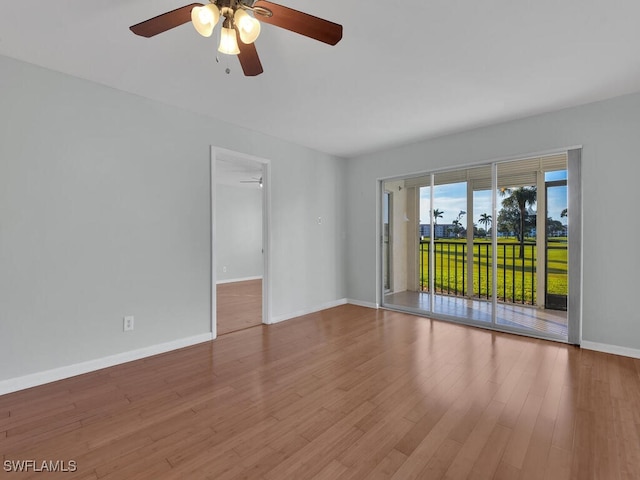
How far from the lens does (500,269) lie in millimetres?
4391

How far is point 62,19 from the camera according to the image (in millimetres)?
1964

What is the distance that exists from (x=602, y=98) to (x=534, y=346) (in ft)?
8.88

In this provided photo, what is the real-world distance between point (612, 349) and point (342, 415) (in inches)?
121

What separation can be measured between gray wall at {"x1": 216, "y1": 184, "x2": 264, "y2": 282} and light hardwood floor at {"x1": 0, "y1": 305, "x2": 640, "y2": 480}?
4715 millimetres

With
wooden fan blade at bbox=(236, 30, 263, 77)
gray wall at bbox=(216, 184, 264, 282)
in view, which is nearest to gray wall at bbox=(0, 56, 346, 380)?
wooden fan blade at bbox=(236, 30, 263, 77)

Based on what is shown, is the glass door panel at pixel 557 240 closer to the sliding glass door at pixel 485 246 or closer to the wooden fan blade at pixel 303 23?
the sliding glass door at pixel 485 246

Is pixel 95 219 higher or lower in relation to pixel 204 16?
lower

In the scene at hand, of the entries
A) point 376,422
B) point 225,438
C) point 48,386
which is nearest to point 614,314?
point 376,422

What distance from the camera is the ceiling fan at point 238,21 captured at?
1.47m

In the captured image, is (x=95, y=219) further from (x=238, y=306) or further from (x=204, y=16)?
(x=238, y=306)

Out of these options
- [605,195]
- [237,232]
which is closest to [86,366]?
[605,195]

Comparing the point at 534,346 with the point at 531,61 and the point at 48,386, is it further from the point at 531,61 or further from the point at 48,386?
the point at 48,386

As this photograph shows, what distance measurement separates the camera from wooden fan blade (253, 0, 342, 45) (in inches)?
59.0

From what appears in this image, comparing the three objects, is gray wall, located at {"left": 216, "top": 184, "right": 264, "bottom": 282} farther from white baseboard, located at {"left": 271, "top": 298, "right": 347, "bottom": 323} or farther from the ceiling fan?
the ceiling fan
